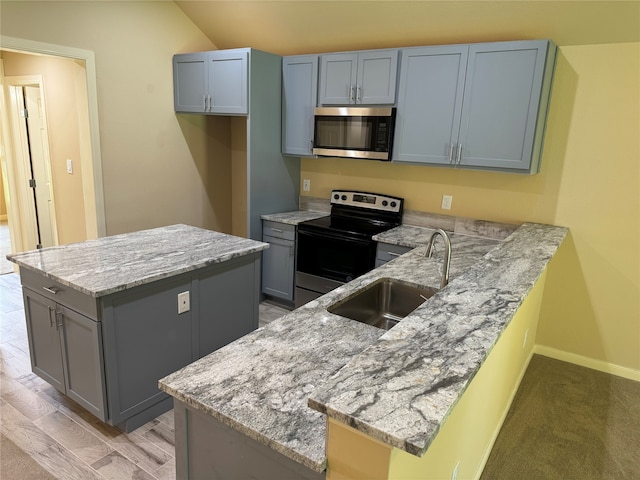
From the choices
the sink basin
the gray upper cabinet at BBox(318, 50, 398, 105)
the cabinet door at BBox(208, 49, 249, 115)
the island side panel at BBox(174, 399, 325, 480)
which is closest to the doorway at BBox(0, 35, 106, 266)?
the cabinet door at BBox(208, 49, 249, 115)

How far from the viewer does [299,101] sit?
382 cm

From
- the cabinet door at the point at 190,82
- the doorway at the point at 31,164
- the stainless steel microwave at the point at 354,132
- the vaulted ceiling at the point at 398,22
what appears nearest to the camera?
the vaulted ceiling at the point at 398,22

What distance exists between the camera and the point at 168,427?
8.02 feet

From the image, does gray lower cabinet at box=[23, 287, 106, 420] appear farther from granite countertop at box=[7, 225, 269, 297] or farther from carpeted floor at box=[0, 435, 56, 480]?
carpeted floor at box=[0, 435, 56, 480]

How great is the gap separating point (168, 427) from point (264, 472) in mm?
1482

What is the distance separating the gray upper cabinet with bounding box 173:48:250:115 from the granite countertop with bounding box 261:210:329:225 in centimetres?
96

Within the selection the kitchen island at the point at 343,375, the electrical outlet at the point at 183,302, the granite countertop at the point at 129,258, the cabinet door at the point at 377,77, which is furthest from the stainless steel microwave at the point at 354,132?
the electrical outlet at the point at 183,302

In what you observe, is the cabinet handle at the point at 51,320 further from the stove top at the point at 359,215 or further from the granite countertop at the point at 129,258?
the stove top at the point at 359,215

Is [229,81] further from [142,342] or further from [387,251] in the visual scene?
[142,342]

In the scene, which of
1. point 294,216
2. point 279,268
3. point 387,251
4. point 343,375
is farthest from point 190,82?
point 343,375

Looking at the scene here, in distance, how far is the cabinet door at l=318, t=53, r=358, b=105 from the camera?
348 cm

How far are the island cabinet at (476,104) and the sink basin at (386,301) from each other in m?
1.40

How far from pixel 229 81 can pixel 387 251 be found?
1.99 meters

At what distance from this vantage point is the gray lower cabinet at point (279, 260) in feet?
12.9
